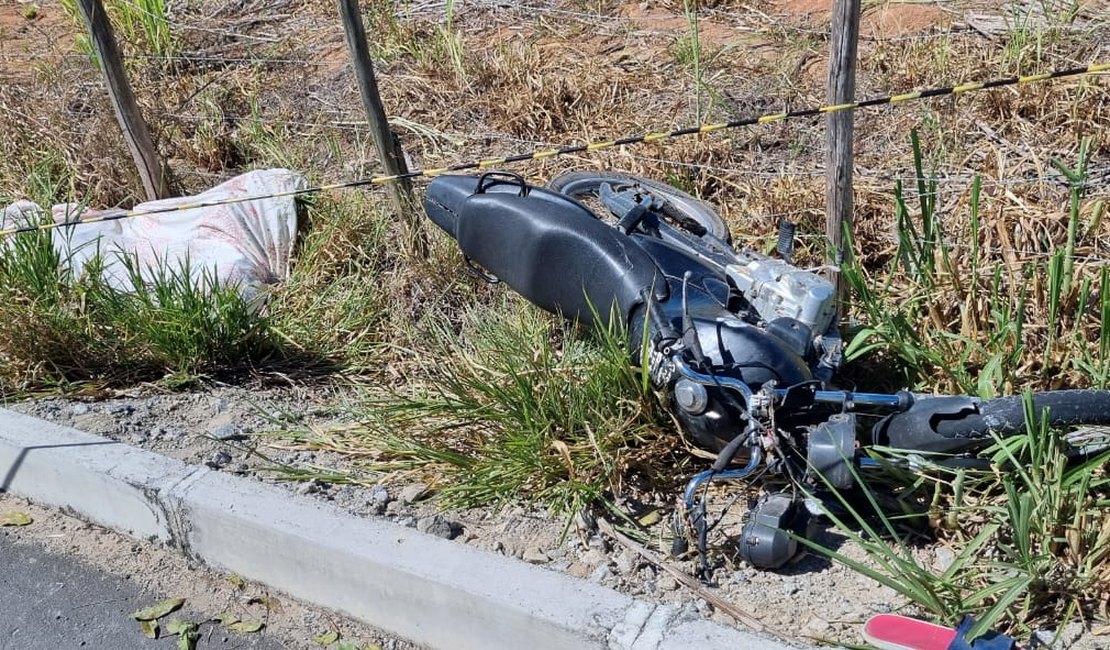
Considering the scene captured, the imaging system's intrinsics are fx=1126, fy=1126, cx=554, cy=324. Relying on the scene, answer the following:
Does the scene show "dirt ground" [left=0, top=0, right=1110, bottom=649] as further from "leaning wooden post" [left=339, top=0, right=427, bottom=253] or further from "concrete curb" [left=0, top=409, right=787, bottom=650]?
"leaning wooden post" [left=339, top=0, right=427, bottom=253]

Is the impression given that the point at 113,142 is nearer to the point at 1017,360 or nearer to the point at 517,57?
the point at 517,57

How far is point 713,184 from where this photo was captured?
496 cm

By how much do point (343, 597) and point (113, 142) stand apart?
11.2 feet

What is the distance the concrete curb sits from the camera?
9.29 feet

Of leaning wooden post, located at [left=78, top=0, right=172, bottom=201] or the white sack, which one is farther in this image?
leaning wooden post, located at [left=78, top=0, right=172, bottom=201]

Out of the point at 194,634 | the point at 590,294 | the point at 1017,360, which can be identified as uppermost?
the point at 590,294

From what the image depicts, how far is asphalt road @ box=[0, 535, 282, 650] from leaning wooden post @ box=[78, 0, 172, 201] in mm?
2381

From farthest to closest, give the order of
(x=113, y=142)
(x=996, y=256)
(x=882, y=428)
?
(x=113, y=142) < (x=996, y=256) < (x=882, y=428)

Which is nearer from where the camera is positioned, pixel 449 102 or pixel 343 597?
pixel 343 597

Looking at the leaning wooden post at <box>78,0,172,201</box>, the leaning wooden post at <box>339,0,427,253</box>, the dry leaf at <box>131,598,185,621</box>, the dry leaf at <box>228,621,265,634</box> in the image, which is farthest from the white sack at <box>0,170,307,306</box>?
the dry leaf at <box>228,621,265,634</box>

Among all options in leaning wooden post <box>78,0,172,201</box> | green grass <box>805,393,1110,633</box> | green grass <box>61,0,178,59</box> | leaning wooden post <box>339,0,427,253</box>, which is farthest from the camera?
green grass <box>61,0,178,59</box>

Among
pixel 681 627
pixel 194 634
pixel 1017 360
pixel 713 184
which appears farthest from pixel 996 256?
pixel 194 634

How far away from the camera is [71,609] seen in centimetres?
336

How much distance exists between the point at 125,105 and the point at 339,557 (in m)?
3.15
